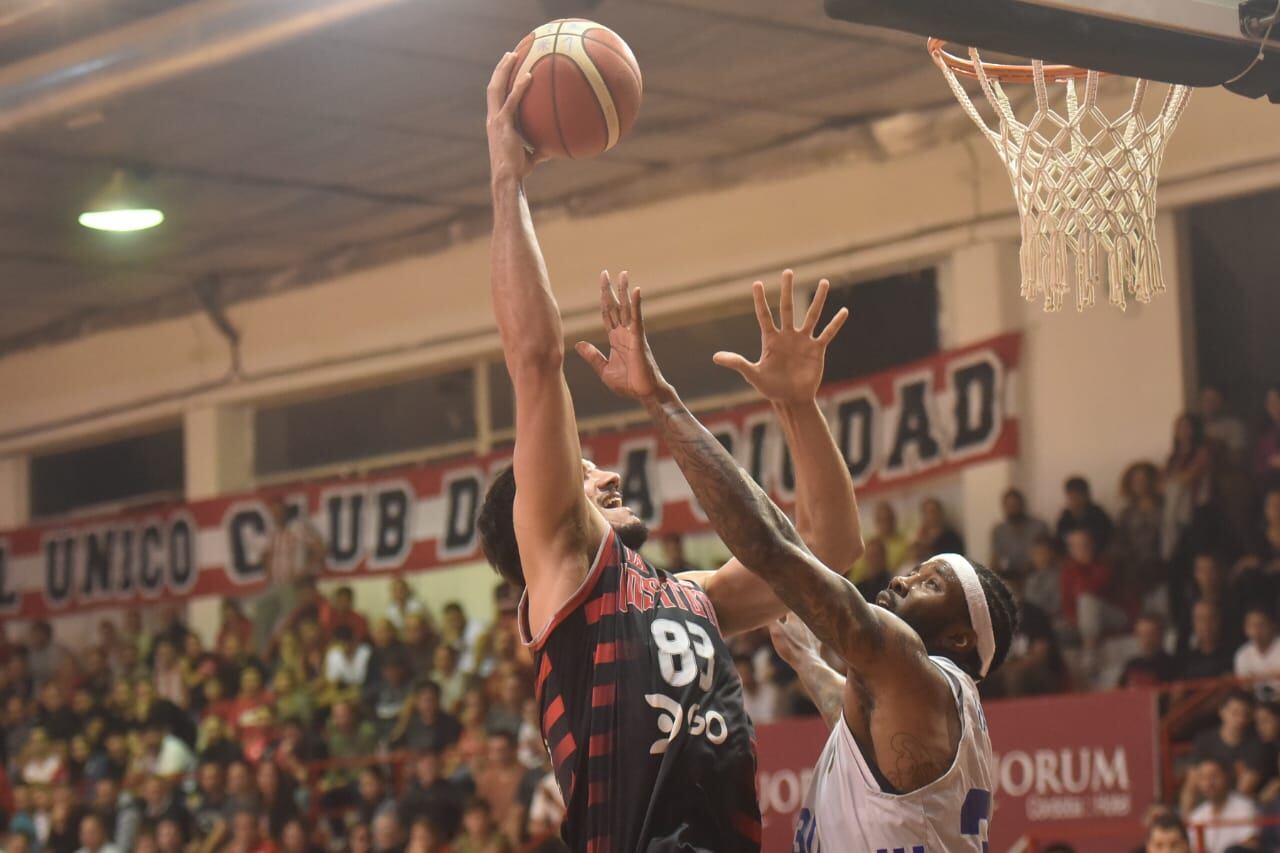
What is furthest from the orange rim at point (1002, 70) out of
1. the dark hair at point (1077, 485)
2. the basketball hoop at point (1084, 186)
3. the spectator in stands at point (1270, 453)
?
the dark hair at point (1077, 485)

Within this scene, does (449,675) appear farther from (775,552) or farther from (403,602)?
(775,552)

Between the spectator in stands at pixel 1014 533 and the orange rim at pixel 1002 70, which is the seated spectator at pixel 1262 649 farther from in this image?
the orange rim at pixel 1002 70

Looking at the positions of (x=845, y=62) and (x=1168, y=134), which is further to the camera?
(x=845, y=62)

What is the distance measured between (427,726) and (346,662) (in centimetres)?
154

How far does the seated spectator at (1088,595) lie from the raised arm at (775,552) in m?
7.54

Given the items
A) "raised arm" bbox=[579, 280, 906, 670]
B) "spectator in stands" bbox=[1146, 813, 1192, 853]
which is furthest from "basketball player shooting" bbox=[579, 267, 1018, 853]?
"spectator in stands" bbox=[1146, 813, 1192, 853]

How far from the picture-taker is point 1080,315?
1196 cm

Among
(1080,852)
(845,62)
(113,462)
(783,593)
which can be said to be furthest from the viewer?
(113,462)

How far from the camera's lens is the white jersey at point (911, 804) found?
3.72 metres

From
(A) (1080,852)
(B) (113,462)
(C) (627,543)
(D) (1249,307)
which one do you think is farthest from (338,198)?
(C) (627,543)

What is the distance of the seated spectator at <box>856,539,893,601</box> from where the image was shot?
11516 mm

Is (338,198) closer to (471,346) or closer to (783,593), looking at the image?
(471,346)

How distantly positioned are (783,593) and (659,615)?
0.45 metres

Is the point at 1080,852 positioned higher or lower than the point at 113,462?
lower
